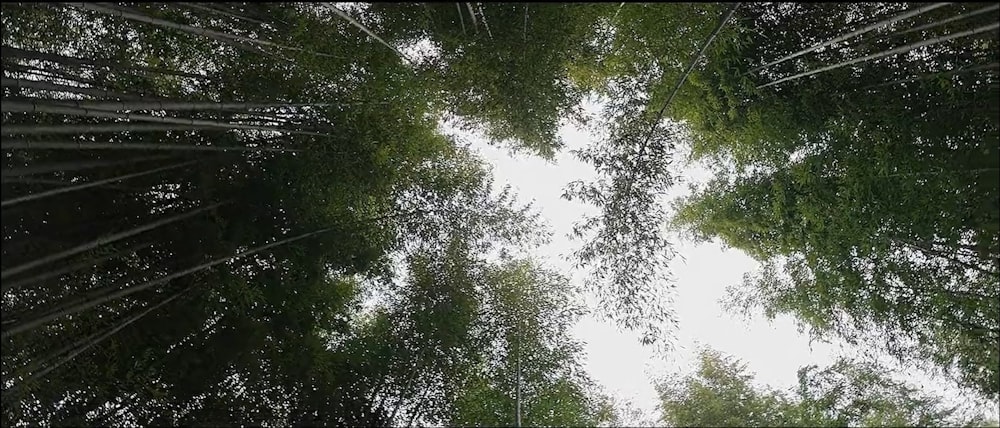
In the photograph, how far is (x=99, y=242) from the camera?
359cm

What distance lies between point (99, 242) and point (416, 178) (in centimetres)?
239

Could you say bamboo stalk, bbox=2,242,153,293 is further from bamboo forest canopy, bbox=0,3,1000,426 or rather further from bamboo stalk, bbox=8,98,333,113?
bamboo stalk, bbox=8,98,333,113

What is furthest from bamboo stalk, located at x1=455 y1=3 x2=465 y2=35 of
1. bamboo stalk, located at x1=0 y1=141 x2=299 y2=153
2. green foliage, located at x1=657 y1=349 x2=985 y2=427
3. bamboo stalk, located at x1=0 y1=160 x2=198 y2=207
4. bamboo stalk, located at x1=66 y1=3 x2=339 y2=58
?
green foliage, located at x1=657 y1=349 x2=985 y2=427

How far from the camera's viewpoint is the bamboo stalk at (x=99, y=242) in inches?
121

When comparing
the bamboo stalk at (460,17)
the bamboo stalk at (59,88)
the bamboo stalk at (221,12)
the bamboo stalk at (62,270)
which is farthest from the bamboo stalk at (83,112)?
the bamboo stalk at (460,17)

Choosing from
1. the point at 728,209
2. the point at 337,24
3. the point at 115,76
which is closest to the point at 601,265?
the point at 728,209

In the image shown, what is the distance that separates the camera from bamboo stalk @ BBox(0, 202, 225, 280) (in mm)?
3084

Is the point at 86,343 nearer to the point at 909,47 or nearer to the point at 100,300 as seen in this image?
the point at 100,300

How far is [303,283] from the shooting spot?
4.84 meters

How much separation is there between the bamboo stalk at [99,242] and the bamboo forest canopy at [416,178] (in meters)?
0.04

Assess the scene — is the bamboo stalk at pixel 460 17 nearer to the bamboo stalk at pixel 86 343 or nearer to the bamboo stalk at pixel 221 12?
the bamboo stalk at pixel 221 12

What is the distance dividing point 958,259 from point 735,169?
158 cm

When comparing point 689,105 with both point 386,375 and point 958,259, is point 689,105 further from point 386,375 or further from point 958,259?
point 386,375

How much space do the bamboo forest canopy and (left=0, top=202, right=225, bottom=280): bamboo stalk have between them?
41 mm
